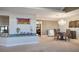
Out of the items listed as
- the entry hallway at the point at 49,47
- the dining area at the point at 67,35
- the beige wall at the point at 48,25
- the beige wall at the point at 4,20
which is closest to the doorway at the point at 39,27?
the beige wall at the point at 48,25

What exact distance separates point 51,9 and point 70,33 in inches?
26.9

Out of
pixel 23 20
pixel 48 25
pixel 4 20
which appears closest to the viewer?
pixel 4 20

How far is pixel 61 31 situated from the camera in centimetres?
Result: 301

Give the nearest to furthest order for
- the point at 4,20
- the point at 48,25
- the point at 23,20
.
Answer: the point at 4,20
the point at 23,20
the point at 48,25

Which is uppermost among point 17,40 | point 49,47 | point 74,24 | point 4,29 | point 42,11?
point 42,11

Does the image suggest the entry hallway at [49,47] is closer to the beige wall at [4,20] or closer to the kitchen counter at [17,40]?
the kitchen counter at [17,40]

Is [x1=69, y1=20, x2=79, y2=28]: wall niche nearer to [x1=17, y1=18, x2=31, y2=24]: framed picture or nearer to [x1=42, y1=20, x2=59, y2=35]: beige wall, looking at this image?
[x1=42, y1=20, x2=59, y2=35]: beige wall

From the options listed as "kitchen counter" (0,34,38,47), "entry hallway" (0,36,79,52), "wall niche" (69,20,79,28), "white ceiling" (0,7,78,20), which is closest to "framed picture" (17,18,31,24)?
"white ceiling" (0,7,78,20)

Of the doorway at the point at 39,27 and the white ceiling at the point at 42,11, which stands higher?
the white ceiling at the point at 42,11

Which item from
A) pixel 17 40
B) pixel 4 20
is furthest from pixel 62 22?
pixel 4 20

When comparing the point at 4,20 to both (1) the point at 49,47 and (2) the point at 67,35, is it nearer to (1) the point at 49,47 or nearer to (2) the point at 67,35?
(1) the point at 49,47
